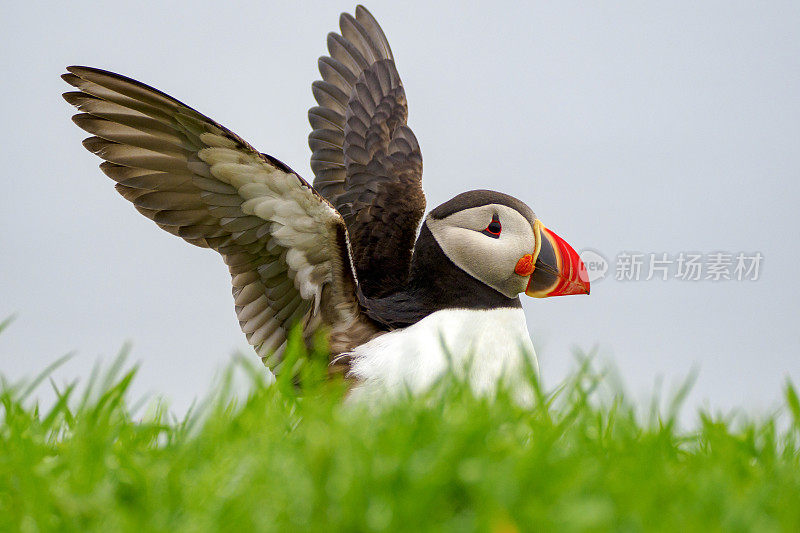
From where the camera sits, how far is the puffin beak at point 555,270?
370 cm

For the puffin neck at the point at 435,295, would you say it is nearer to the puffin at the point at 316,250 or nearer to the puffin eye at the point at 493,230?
the puffin at the point at 316,250

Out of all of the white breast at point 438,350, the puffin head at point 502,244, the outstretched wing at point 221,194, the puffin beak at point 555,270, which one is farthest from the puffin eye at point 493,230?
the outstretched wing at point 221,194

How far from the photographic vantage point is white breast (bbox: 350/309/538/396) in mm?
3307

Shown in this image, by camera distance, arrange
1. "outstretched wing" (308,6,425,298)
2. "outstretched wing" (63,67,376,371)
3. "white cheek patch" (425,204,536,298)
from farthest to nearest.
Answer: "outstretched wing" (308,6,425,298)
"white cheek patch" (425,204,536,298)
"outstretched wing" (63,67,376,371)

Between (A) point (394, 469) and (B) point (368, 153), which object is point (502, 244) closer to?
(B) point (368, 153)

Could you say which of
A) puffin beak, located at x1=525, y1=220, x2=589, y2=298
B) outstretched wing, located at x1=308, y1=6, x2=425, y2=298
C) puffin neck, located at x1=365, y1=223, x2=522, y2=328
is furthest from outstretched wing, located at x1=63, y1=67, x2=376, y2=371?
puffin beak, located at x1=525, y1=220, x2=589, y2=298

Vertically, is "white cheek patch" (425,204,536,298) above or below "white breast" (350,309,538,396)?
above

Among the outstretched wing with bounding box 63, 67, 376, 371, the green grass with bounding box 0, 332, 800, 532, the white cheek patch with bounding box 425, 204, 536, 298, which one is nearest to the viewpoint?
the green grass with bounding box 0, 332, 800, 532

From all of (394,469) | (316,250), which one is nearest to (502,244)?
(316,250)

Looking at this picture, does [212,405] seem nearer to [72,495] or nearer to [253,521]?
[72,495]

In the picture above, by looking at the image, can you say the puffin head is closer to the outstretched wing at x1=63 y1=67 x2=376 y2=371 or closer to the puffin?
the puffin

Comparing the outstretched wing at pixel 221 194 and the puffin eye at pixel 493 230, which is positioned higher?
the outstretched wing at pixel 221 194

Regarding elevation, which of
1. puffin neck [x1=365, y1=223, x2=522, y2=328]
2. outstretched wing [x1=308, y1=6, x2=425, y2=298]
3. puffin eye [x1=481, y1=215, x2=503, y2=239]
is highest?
outstretched wing [x1=308, y1=6, x2=425, y2=298]

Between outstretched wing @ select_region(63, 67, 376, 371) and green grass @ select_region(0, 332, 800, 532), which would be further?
outstretched wing @ select_region(63, 67, 376, 371)
